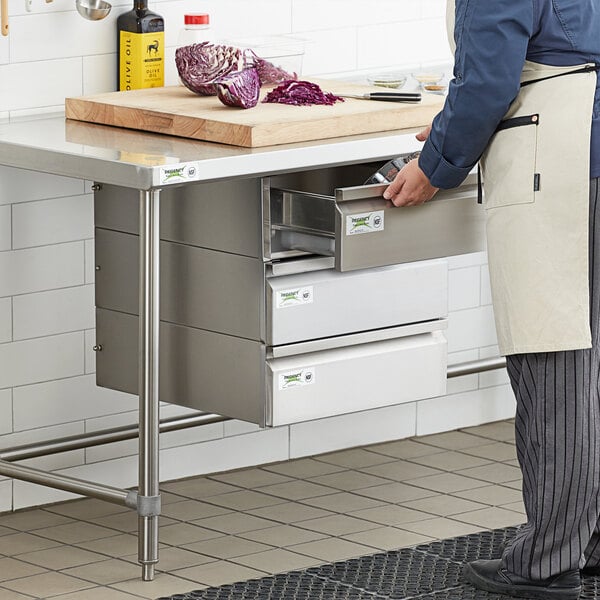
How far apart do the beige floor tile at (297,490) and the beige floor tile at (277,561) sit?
45 centimetres

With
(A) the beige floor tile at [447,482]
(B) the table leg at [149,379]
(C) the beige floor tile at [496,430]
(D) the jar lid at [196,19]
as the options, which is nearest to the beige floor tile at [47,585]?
(B) the table leg at [149,379]

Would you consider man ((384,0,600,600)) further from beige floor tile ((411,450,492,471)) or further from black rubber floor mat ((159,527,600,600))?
beige floor tile ((411,450,492,471))

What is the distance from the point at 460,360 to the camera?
4738mm

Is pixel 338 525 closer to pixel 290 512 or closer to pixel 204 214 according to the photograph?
pixel 290 512

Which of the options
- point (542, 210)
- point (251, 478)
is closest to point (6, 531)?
point (251, 478)

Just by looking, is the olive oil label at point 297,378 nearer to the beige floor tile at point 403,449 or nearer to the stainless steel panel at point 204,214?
the stainless steel panel at point 204,214

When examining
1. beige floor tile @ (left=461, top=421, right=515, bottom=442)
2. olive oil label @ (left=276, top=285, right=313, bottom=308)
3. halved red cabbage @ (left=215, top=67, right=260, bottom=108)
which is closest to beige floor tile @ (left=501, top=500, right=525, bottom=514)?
beige floor tile @ (left=461, top=421, right=515, bottom=442)

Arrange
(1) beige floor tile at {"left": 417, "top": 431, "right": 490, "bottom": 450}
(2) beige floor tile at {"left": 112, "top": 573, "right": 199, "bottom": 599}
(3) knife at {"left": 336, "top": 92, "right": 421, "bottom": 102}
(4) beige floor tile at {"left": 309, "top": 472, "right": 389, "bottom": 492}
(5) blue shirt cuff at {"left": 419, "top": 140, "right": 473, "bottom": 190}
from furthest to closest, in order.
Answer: (1) beige floor tile at {"left": 417, "top": 431, "right": 490, "bottom": 450} → (4) beige floor tile at {"left": 309, "top": 472, "right": 389, "bottom": 492} → (3) knife at {"left": 336, "top": 92, "right": 421, "bottom": 102} → (2) beige floor tile at {"left": 112, "top": 573, "right": 199, "bottom": 599} → (5) blue shirt cuff at {"left": 419, "top": 140, "right": 473, "bottom": 190}

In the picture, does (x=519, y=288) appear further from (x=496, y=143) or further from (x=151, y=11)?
(x=151, y=11)

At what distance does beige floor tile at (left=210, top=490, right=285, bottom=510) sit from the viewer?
158 inches

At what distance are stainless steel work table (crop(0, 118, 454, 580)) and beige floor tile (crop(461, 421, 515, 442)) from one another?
1.39m

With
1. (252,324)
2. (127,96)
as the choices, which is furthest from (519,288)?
(127,96)

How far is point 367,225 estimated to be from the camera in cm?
337

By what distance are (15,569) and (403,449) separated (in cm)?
138
